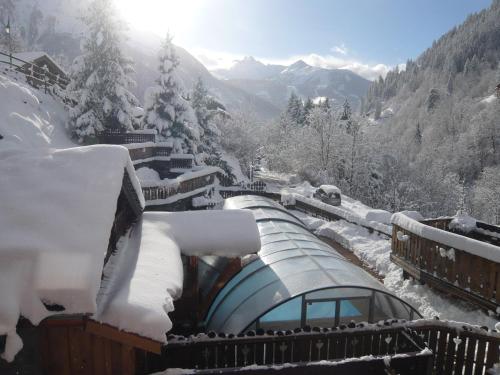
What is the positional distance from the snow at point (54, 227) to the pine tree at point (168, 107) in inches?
878

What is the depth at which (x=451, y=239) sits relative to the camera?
31.6 feet

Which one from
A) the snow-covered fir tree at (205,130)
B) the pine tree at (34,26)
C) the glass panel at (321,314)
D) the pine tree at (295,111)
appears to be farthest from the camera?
the pine tree at (34,26)

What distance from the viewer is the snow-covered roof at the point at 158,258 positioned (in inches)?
175

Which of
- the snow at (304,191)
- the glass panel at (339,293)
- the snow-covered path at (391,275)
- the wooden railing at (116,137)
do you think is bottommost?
the snow-covered path at (391,275)

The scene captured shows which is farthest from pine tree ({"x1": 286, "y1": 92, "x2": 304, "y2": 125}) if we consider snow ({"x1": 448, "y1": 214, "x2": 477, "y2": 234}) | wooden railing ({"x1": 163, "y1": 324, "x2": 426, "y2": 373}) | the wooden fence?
wooden railing ({"x1": 163, "y1": 324, "x2": 426, "y2": 373})

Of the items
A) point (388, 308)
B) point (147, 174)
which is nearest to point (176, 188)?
point (147, 174)

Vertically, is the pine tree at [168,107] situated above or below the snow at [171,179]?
above

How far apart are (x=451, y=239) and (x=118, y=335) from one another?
8845 millimetres

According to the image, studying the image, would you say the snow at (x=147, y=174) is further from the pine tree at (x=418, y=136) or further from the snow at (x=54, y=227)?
the pine tree at (x=418, y=136)

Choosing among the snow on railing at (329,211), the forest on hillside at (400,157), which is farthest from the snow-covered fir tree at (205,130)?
the forest on hillside at (400,157)

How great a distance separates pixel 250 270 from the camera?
27.6ft

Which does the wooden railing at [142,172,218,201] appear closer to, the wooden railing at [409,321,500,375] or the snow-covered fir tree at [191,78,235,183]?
the snow-covered fir tree at [191,78,235,183]

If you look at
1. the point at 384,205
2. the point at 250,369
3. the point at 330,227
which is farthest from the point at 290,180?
the point at 250,369

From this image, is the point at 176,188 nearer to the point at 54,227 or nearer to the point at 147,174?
the point at 147,174
